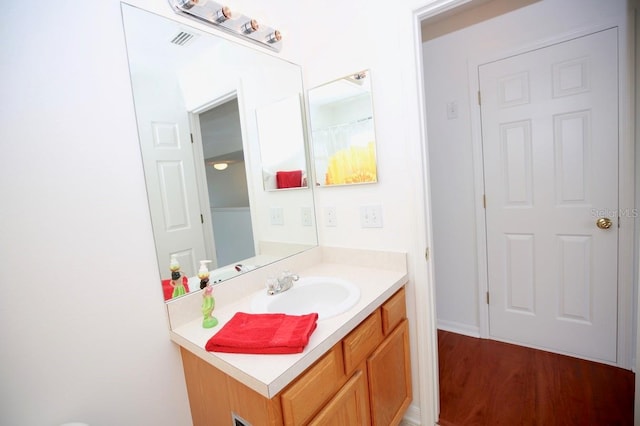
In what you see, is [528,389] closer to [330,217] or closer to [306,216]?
[330,217]

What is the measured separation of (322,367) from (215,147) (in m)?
0.99

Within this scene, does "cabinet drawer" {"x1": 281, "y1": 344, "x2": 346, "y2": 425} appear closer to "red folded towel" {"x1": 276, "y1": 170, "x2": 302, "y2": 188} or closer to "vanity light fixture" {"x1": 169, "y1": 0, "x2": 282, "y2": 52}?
"red folded towel" {"x1": 276, "y1": 170, "x2": 302, "y2": 188}

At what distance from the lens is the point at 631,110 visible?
164 centimetres

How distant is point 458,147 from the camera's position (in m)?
2.24

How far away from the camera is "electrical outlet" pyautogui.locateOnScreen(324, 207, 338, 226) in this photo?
1681mm

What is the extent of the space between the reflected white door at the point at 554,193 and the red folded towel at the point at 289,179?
1.44 metres

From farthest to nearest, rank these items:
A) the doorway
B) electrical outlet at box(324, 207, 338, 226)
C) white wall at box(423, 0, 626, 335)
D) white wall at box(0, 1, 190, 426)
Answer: white wall at box(423, 0, 626, 335), the doorway, electrical outlet at box(324, 207, 338, 226), white wall at box(0, 1, 190, 426)

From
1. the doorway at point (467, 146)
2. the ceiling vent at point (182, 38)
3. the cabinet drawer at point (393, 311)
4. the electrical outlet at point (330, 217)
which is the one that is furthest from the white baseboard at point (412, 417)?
the ceiling vent at point (182, 38)

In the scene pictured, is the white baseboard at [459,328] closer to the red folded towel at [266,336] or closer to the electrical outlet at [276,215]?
the electrical outlet at [276,215]

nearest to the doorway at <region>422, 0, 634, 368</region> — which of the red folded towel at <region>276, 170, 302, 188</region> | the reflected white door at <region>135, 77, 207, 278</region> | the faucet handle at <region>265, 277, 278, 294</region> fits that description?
the red folded towel at <region>276, 170, 302, 188</region>

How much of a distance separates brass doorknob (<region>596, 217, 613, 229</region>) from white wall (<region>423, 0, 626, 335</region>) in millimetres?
687

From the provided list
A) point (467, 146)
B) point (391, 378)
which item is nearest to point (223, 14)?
point (391, 378)

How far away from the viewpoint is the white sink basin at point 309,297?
1.22m

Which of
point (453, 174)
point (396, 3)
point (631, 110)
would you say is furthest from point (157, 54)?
point (631, 110)
